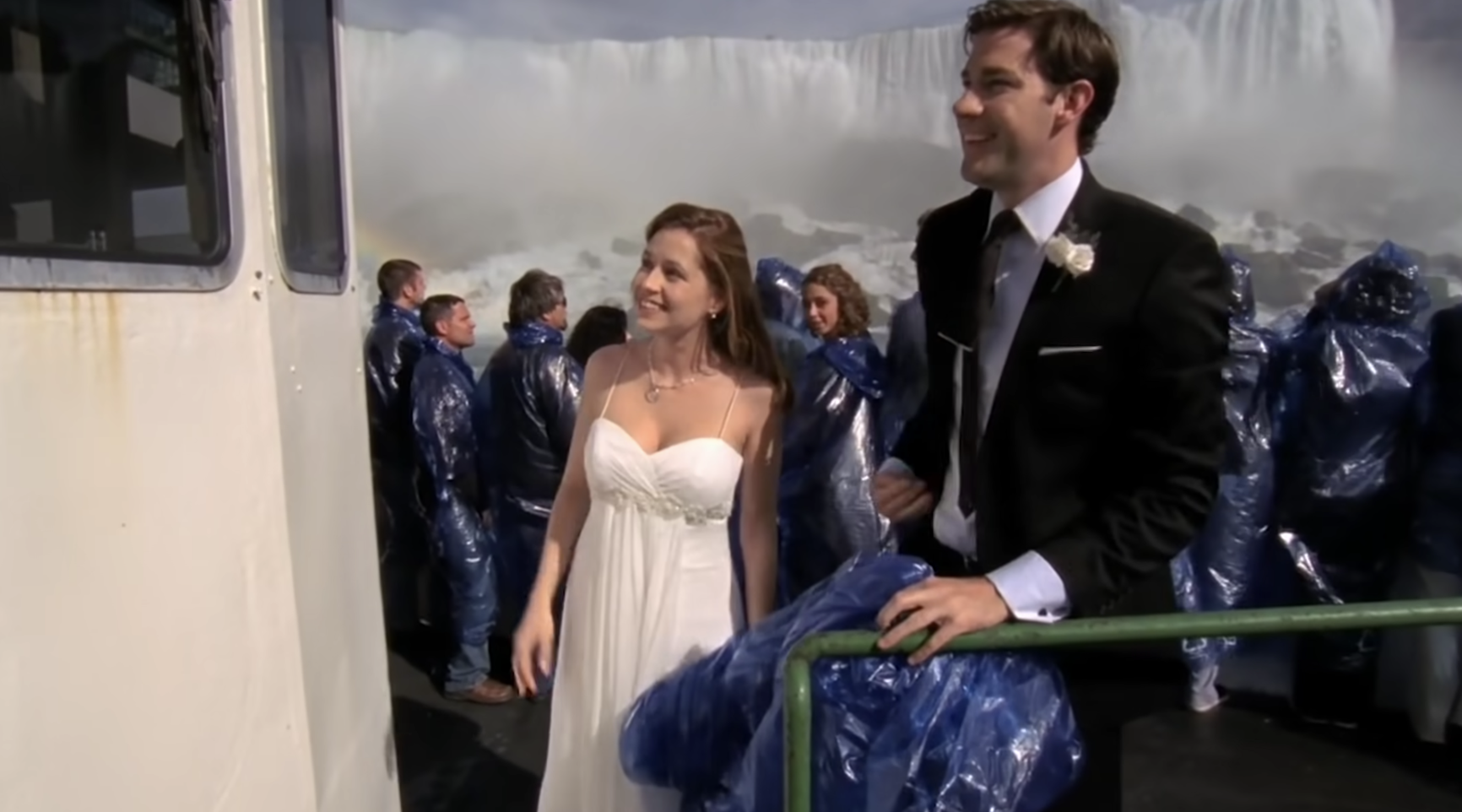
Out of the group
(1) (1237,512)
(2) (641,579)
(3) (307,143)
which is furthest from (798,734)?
(1) (1237,512)

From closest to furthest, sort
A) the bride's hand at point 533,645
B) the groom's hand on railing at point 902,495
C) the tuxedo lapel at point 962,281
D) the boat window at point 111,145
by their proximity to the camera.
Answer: the boat window at point 111,145 → the tuxedo lapel at point 962,281 → the groom's hand on railing at point 902,495 → the bride's hand at point 533,645

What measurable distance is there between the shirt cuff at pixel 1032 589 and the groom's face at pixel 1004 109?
47 cm

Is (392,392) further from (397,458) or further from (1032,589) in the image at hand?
(1032,589)

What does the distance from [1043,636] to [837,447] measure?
240 centimetres

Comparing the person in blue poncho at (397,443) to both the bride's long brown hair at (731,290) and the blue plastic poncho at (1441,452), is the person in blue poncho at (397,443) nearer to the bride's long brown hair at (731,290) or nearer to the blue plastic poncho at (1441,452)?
the bride's long brown hair at (731,290)

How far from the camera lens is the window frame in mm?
1741

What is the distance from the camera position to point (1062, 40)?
132 centimetres

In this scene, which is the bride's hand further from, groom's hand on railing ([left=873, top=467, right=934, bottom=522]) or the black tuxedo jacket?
the black tuxedo jacket

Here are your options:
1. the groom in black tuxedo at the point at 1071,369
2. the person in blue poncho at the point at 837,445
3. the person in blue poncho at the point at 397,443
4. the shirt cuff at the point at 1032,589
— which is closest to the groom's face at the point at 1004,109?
the groom in black tuxedo at the point at 1071,369

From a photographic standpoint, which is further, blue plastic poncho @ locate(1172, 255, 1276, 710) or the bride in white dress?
blue plastic poncho @ locate(1172, 255, 1276, 710)

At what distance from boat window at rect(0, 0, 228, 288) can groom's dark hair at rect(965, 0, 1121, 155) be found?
3.45 ft

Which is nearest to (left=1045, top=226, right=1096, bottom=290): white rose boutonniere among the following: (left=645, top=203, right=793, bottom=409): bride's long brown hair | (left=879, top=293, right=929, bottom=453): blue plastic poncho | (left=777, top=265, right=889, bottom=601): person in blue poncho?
(left=645, top=203, right=793, bottom=409): bride's long brown hair

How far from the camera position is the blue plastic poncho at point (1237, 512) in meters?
3.79

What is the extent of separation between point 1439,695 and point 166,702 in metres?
3.79
